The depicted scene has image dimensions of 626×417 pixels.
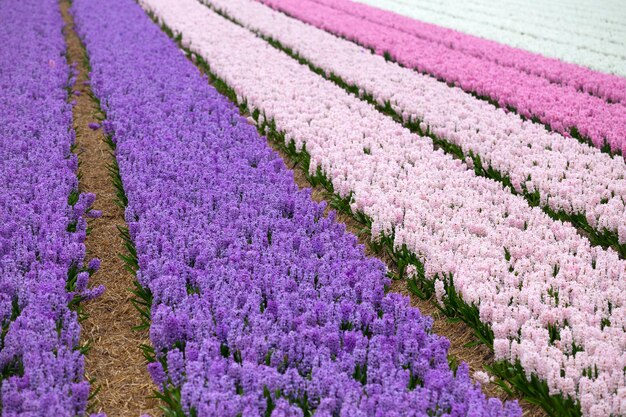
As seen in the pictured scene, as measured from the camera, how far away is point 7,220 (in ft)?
18.8

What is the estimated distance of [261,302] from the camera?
4.66 metres

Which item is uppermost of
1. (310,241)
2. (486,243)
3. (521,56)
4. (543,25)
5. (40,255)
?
(543,25)

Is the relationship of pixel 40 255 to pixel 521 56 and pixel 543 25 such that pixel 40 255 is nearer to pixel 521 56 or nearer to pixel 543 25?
pixel 521 56

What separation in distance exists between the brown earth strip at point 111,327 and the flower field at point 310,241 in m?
0.02

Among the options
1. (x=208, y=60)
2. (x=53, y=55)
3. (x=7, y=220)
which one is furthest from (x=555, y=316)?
(x=53, y=55)

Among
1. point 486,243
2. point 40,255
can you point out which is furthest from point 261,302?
point 486,243

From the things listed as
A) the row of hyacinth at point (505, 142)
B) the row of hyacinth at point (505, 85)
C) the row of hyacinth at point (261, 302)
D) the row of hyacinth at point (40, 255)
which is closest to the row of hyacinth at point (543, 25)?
the row of hyacinth at point (505, 85)

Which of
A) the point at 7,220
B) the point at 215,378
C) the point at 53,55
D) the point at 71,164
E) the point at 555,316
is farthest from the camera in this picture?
the point at 53,55

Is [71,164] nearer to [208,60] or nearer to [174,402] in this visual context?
[174,402]

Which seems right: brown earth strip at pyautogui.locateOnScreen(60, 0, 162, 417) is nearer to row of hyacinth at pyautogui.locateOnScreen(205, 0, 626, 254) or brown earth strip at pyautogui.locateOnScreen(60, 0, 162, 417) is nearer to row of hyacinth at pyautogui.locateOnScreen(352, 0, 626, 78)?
row of hyacinth at pyautogui.locateOnScreen(205, 0, 626, 254)

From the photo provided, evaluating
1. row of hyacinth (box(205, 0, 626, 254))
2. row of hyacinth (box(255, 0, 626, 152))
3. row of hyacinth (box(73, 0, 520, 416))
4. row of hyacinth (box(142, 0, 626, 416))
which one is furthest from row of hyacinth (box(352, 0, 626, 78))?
row of hyacinth (box(73, 0, 520, 416))

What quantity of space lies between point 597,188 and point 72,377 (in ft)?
18.6

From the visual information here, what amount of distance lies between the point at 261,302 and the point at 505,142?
509 centimetres

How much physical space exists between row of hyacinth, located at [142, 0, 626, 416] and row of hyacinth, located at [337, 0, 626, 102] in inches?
175
